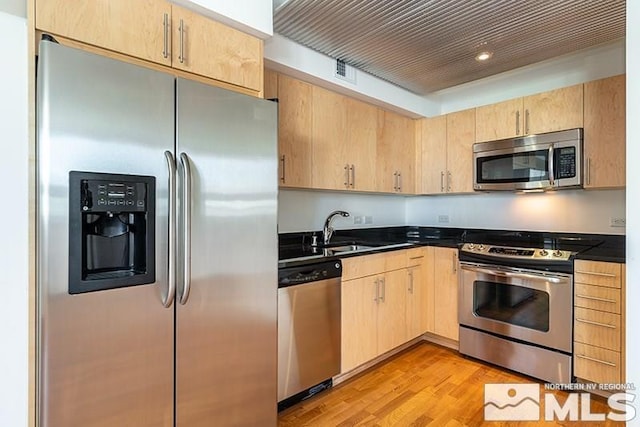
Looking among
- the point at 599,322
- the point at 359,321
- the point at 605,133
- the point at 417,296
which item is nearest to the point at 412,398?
the point at 359,321

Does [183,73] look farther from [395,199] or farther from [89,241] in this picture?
[395,199]

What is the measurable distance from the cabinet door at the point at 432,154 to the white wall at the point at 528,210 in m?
0.39

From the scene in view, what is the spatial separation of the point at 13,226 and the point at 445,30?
2.62 m

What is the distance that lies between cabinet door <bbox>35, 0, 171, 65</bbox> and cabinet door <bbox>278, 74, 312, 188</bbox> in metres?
0.94

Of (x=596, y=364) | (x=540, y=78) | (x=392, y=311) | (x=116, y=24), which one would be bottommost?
(x=596, y=364)

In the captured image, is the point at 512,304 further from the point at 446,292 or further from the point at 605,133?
the point at 605,133

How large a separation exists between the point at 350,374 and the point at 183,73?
226 centimetres

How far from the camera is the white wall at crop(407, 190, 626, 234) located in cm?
276

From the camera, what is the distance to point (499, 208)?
3354 mm

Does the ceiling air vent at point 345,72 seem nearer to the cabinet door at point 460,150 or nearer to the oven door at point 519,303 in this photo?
the cabinet door at point 460,150

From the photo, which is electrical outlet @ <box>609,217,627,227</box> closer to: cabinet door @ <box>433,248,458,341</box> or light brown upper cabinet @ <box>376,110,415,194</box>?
A: cabinet door @ <box>433,248,458,341</box>

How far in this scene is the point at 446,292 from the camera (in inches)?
119

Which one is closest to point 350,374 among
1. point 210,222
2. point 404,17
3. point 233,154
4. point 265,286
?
point 265,286

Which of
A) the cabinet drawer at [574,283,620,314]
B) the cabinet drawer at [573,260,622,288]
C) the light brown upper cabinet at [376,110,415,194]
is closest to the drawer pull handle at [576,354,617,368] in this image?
the cabinet drawer at [574,283,620,314]
